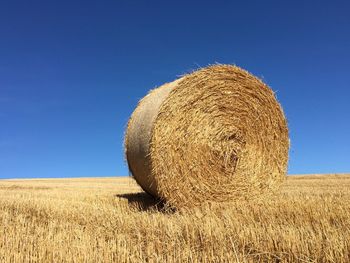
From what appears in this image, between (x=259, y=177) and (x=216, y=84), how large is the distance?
199 centimetres

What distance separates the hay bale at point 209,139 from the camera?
25.4 feet

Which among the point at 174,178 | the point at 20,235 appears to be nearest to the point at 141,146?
the point at 174,178

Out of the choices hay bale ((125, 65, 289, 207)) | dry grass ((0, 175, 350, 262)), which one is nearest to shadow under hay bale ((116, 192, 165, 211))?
hay bale ((125, 65, 289, 207))

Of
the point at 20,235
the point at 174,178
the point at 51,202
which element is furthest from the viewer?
the point at 51,202

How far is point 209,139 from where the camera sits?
818cm

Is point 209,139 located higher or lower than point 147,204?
higher

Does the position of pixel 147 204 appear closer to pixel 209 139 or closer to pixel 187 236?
pixel 209 139

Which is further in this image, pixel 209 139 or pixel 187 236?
pixel 209 139

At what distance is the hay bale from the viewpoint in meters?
7.75

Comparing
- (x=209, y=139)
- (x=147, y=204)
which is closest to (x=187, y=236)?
(x=209, y=139)

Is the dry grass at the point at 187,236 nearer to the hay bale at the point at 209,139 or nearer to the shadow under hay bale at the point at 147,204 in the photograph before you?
the shadow under hay bale at the point at 147,204

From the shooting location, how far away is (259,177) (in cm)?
873

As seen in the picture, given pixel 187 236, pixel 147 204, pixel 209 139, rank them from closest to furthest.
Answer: pixel 187 236 < pixel 209 139 < pixel 147 204

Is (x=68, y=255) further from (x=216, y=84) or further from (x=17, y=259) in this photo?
(x=216, y=84)
